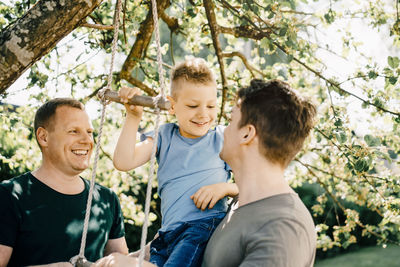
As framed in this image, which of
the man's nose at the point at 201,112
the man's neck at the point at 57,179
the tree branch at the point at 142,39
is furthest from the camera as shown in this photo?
the tree branch at the point at 142,39

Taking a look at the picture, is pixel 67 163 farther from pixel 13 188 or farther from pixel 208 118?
pixel 208 118

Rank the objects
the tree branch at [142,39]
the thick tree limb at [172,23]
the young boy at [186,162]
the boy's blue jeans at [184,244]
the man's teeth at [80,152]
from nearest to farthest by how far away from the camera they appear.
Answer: the boy's blue jeans at [184,244] → the young boy at [186,162] → the man's teeth at [80,152] → the tree branch at [142,39] → the thick tree limb at [172,23]

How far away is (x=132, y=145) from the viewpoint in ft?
6.93

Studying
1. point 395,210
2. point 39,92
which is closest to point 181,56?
point 39,92

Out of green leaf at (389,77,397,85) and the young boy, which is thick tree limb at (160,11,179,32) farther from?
green leaf at (389,77,397,85)

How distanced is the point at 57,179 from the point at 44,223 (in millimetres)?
272

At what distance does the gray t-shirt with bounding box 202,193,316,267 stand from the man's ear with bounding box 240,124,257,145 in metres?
0.22

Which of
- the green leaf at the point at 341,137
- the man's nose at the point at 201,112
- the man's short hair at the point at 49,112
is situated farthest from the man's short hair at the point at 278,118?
the man's short hair at the point at 49,112

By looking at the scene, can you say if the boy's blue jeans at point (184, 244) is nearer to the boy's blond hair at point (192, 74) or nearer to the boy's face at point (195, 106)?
the boy's face at point (195, 106)

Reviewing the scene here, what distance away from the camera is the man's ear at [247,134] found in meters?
1.71

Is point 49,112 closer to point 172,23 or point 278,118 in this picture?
point 278,118

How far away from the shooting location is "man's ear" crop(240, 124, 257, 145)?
1.71 meters

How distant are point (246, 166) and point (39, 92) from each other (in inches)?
118

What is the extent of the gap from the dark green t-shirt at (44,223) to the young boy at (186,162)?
0.52 meters
